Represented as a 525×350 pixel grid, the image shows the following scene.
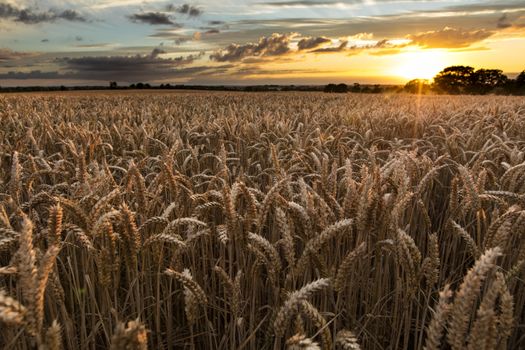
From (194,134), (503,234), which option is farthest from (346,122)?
(503,234)

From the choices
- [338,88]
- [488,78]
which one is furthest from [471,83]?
[338,88]

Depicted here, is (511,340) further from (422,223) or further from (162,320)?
(162,320)

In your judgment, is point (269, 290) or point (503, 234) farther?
point (269, 290)

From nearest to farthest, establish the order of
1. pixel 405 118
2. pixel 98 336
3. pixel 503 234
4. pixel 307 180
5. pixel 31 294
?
pixel 31 294 → pixel 503 234 → pixel 98 336 → pixel 307 180 → pixel 405 118

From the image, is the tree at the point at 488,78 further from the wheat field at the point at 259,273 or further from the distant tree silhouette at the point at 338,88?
the wheat field at the point at 259,273

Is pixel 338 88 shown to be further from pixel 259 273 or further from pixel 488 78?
pixel 259 273

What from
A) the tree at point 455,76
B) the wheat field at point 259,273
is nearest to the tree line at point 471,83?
the tree at point 455,76

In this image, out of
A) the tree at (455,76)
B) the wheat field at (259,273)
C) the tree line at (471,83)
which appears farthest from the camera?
the tree at (455,76)

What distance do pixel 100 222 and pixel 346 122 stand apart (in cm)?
759

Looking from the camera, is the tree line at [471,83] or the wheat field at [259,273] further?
the tree line at [471,83]

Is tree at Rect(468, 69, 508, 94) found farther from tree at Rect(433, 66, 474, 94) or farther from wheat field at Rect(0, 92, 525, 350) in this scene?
wheat field at Rect(0, 92, 525, 350)

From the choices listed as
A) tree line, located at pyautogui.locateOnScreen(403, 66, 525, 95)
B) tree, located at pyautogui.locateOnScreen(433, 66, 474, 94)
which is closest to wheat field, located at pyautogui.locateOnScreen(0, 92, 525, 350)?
tree line, located at pyautogui.locateOnScreen(403, 66, 525, 95)

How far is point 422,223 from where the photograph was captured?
3590 millimetres

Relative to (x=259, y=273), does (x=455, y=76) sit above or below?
above
